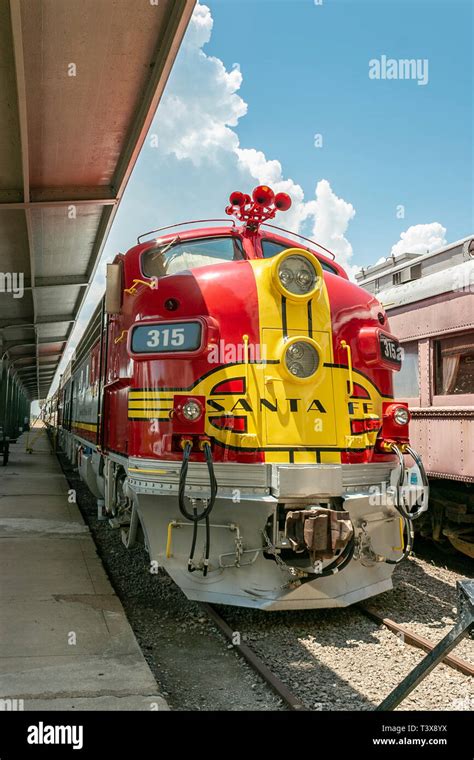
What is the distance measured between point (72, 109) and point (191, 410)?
13.1ft

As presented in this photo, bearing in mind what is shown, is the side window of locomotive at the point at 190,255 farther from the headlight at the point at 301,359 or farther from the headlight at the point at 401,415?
the headlight at the point at 401,415

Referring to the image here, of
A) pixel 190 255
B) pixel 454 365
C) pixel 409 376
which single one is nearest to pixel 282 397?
pixel 190 255

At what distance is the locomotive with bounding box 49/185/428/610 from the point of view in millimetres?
4520

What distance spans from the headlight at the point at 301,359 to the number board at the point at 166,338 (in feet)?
2.39

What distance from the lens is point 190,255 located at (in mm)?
5566

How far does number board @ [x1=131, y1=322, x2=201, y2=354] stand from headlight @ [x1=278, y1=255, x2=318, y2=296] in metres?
0.82

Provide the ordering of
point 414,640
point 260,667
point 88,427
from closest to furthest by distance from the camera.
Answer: point 260,667
point 414,640
point 88,427

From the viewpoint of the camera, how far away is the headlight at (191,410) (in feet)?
15.1

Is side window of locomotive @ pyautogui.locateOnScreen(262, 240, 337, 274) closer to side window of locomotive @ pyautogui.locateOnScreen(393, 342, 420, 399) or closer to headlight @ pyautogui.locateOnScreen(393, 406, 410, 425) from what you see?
headlight @ pyautogui.locateOnScreen(393, 406, 410, 425)

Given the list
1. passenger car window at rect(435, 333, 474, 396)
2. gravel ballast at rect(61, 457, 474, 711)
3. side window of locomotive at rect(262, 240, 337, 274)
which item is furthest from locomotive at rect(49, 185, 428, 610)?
passenger car window at rect(435, 333, 474, 396)

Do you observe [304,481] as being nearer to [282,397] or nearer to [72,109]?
[282,397]

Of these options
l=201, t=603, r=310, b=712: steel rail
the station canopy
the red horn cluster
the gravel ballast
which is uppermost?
the station canopy

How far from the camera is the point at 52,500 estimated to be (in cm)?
1151
